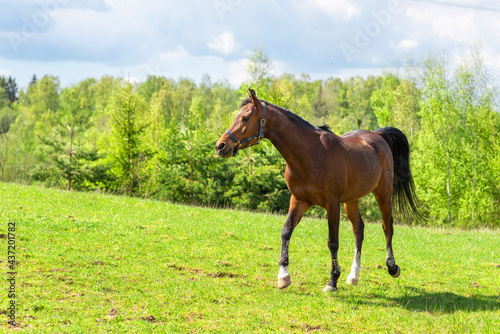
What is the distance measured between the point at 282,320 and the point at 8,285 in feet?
12.9

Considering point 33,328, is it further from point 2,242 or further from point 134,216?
point 134,216

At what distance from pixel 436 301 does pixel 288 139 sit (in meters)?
3.59

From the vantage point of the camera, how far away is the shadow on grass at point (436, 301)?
6.32m

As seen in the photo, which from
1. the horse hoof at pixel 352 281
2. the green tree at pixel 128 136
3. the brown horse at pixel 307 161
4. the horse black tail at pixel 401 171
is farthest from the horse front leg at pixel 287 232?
the green tree at pixel 128 136

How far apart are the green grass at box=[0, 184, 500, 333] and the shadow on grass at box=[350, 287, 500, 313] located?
2cm

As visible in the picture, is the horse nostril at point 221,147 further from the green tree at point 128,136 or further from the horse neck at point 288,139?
the green tree at point 128,136

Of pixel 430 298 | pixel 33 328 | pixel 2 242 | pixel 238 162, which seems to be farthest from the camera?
pixel 238 162

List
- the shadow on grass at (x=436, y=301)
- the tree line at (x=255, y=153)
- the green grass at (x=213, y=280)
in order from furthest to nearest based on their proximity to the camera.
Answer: the tree line at (x=255, y=153)
the shadow on grass at (x=436, y=301)
the green grass at (x=213, y=280)

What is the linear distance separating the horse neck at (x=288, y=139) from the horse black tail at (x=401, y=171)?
315 cm

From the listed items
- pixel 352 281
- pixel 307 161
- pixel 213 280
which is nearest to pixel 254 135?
pixel 307 161

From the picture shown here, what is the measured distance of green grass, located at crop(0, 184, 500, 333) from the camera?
525 cm

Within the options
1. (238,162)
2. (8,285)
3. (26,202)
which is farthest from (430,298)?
(238,162)

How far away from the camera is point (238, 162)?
902 inches

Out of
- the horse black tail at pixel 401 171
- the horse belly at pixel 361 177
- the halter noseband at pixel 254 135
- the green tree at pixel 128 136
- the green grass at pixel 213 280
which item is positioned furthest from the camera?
the green tree at pixel 128 136
